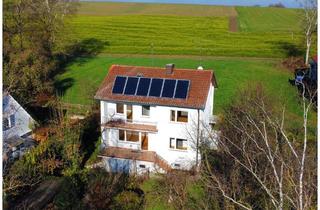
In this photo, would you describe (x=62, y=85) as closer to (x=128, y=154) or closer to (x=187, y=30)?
(x=128, y=154)

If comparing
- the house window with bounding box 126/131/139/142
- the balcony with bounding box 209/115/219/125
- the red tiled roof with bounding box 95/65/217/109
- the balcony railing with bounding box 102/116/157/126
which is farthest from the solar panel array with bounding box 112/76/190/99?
the balcony with bounding box 209/115/219/125

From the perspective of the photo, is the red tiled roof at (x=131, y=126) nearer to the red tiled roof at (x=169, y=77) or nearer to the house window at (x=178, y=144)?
the house window at (x=178, y=144)

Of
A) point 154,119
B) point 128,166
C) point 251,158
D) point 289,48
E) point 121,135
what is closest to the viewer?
point 251,158

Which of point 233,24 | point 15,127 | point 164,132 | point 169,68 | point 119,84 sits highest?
point 233,24

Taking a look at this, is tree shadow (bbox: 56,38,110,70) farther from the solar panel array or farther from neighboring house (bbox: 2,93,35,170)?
the solar panel array

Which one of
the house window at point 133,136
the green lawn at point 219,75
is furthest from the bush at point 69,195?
the green lawn at point 219,75

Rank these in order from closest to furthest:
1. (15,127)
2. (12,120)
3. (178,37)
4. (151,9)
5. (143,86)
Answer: (143,86) < (12,120) < (15,127) < (178,37) < (151,9)

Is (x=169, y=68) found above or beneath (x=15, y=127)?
above

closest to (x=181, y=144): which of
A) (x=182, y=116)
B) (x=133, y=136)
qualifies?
(x=182, y=116)

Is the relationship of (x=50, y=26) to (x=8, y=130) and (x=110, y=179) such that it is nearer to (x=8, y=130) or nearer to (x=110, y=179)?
(x=8, y=130)

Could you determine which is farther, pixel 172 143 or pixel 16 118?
pixel 16 118
